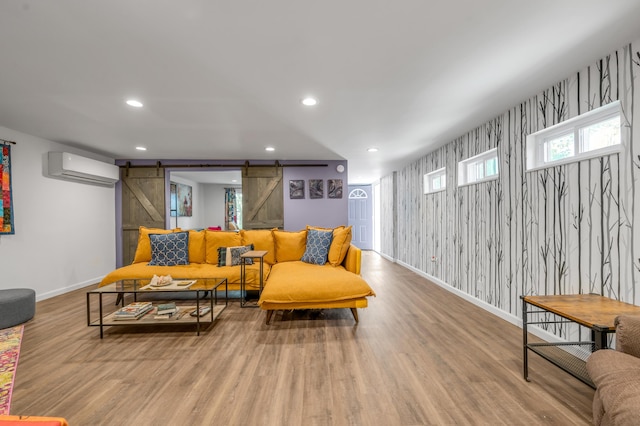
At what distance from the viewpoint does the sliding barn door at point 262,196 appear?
555 centimetres

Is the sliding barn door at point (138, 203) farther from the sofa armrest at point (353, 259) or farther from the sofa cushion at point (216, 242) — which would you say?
the sofa armrest at point (353, 259)

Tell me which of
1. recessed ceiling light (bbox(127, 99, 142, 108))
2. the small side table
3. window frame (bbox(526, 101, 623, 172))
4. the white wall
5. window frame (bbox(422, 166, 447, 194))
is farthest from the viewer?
window frame (bbox(422, 166, 447, 194))

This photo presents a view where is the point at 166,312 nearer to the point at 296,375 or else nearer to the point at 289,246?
the point at 296,375

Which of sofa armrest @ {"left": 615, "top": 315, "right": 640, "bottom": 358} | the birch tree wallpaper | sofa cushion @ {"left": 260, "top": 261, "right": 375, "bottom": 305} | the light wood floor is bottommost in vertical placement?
the light wood floor

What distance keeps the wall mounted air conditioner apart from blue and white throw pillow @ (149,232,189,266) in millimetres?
1676

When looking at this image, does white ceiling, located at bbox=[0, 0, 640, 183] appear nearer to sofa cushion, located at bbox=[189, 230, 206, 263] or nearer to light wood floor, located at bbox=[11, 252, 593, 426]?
sofa cushion, located at bbox=[189, 230, 206, 263]

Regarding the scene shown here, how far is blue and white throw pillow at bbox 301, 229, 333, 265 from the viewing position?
379 centimetres

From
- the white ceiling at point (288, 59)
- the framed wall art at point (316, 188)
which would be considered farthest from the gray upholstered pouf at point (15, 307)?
the framed wall art at point (316, 188)

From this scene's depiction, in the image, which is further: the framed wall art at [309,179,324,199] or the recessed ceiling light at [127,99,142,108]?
the framed wall art at [309,179,324,199]

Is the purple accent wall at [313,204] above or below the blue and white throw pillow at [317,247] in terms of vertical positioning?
above

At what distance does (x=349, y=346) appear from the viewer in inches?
95.4

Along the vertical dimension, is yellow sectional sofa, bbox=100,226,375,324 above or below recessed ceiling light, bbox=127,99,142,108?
below

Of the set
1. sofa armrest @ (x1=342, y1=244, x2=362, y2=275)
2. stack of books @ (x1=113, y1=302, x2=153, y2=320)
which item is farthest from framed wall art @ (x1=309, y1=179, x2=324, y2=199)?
stack of books @ (x1=113, y1=302, x2=153, y2=320)

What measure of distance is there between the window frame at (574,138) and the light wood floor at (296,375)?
1628 millimetres
